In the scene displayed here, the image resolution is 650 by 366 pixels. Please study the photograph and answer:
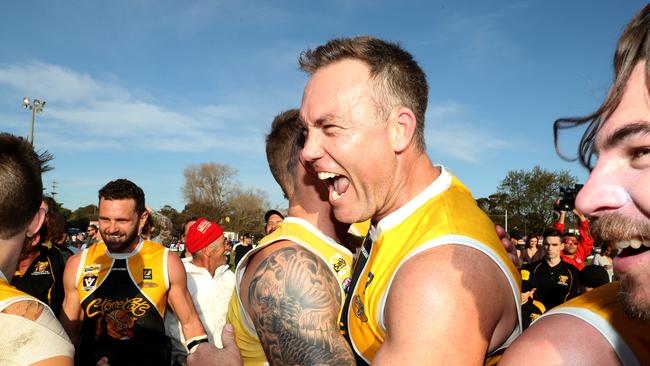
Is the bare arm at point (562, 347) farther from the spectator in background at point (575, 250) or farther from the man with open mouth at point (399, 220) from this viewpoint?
the spectator in background at point (575, 250)

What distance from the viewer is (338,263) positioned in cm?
253

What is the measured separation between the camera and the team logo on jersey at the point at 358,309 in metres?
1.96

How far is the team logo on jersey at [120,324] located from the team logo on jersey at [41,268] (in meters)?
1.36

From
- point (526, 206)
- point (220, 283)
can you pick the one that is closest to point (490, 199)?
point (526, 206)

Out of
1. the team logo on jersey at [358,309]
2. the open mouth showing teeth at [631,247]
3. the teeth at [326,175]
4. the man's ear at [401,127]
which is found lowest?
the team logo on jersey at [358,309]

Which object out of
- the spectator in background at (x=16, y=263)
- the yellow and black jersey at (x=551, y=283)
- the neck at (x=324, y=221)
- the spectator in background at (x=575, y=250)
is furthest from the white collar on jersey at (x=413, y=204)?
the spectator in background at (x=575, y=250)

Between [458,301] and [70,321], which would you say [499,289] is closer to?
[458,301]

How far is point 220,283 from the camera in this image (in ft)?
19.7

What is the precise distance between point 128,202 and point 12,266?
2909 mm

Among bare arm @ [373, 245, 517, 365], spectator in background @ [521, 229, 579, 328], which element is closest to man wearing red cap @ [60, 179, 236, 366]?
bare arm @ [373, 245, 517, 365]

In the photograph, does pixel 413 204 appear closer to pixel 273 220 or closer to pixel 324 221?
pixel 324 221

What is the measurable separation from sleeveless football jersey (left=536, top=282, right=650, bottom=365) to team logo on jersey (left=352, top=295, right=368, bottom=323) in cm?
70

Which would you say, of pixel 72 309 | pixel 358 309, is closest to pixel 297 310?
pixel 358 309

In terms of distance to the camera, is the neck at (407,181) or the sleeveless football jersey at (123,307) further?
the sleeveless football jersey at (123,307)
